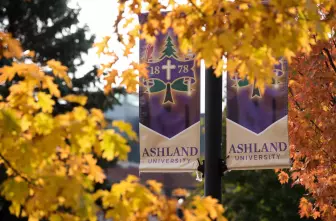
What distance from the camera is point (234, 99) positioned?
6.34 metres

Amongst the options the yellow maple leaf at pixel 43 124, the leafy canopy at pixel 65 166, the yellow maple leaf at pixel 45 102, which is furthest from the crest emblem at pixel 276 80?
the yellow maple leaf at pixel 43 124

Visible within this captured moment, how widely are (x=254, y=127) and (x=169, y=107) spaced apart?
0.81 meters

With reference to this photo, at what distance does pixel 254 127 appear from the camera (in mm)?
6254

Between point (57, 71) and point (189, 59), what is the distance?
8.27 ft

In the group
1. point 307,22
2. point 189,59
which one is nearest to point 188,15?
point 307,22

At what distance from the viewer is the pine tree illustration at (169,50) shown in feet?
20.3

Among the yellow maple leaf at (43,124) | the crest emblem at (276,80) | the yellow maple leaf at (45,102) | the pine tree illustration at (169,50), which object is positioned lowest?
the yellow maple leaf at (43,124)

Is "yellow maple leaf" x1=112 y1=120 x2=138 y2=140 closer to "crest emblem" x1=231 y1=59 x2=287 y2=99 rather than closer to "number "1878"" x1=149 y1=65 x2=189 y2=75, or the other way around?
"number "1878"" x1=149 y1=65 x2=189 y2=75

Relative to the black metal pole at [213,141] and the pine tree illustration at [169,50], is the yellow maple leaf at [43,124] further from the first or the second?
the pine tree illustration at [169,50]

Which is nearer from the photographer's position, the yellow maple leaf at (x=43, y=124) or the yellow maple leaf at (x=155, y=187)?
the yellow maple leaf at (x=43, y=124)

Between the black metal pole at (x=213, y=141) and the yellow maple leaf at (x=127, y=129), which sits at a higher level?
the black metal pole at (x=213, y=141)

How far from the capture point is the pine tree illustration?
6202mm

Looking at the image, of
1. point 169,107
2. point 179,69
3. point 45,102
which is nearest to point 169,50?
point 179,69

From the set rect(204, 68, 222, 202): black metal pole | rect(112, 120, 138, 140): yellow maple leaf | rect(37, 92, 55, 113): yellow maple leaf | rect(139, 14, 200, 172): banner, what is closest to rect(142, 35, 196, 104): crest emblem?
rect(139, 14, 200, 172): banner
